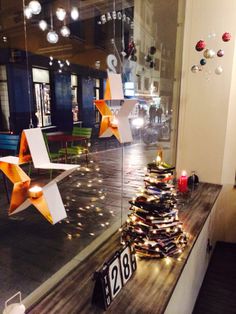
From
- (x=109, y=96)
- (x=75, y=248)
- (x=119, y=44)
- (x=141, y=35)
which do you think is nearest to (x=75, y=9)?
(x=119, y=44)

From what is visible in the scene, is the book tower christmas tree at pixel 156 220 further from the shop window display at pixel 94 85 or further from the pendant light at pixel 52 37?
the pendant light at pixel 52 37

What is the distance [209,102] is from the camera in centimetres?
257

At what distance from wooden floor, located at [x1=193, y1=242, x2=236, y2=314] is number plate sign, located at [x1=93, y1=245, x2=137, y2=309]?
112 cm

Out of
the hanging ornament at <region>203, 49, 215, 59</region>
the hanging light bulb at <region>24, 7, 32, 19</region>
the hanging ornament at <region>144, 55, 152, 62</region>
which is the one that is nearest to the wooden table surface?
the hanging light bulb at <region>24, 7, 32, 19</region>

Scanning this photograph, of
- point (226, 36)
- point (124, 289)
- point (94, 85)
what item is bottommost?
point (124, 289)

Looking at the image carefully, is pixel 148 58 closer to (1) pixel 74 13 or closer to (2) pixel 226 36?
(2) pixel 226 36

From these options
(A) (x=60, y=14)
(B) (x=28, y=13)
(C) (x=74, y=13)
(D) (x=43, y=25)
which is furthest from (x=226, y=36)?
(B) (x=28, y=13)

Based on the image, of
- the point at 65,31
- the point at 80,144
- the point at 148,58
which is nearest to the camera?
the point at 65,31

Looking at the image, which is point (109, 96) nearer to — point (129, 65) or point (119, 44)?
point (119, 44)

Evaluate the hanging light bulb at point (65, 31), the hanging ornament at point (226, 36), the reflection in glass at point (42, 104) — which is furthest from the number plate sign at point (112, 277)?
the hanging ornament at point (226, 36)

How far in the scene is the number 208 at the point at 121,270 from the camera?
1.10m

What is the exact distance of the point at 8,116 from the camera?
1356 mm

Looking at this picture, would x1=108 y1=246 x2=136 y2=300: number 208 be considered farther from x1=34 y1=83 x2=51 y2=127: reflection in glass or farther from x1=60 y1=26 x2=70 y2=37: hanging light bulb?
x1=60 y1=26 x2=70 y2=37: hanging light bulb

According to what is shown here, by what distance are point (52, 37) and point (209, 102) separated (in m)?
1.66
